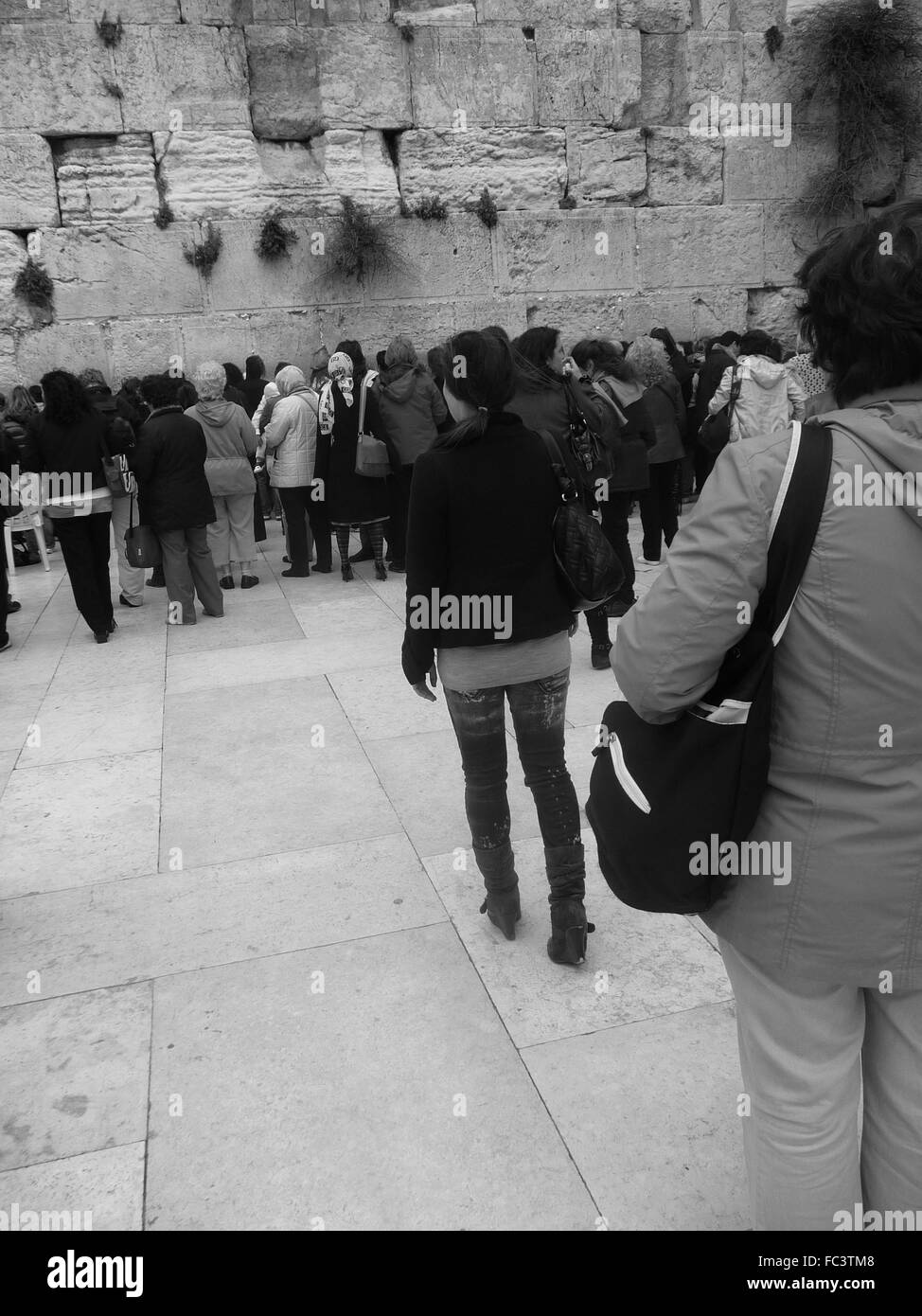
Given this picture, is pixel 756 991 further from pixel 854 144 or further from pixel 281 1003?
pixel 854 144

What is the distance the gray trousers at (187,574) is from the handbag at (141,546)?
0.06 meters

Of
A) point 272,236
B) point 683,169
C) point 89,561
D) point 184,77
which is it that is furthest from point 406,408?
point 683,169

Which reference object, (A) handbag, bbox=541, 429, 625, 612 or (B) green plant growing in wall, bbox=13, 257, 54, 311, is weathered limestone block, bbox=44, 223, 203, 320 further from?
(A) handbag, bbox=541, 429, 625, 612

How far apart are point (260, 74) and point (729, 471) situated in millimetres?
12613

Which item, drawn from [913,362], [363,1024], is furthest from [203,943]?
[913,362]

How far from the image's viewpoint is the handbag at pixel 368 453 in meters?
8.40

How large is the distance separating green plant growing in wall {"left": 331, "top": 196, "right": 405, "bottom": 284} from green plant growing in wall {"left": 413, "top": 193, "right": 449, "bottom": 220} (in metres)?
0.47

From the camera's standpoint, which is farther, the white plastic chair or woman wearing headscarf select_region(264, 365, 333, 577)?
the white plastic chair

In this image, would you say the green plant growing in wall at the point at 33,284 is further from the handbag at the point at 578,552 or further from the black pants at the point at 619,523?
the handbag at the point at 578,552

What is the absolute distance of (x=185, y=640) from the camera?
7.43 meters

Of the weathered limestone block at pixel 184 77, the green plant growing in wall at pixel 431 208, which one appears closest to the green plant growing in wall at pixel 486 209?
the green plant growing in wall at pixel 431 208

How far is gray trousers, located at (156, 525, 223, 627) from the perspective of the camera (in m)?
7.72

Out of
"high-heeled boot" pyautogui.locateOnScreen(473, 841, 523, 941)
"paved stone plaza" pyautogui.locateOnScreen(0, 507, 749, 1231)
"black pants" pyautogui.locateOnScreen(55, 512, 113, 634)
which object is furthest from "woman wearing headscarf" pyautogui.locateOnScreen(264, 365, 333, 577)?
"high-heeled boot" pyautogui.locateOnScreen(473, 841, 523, 941)

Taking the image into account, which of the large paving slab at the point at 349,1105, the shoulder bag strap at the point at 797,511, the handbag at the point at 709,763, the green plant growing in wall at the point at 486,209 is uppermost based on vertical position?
the green plant growing in wall at the point at 486,209
